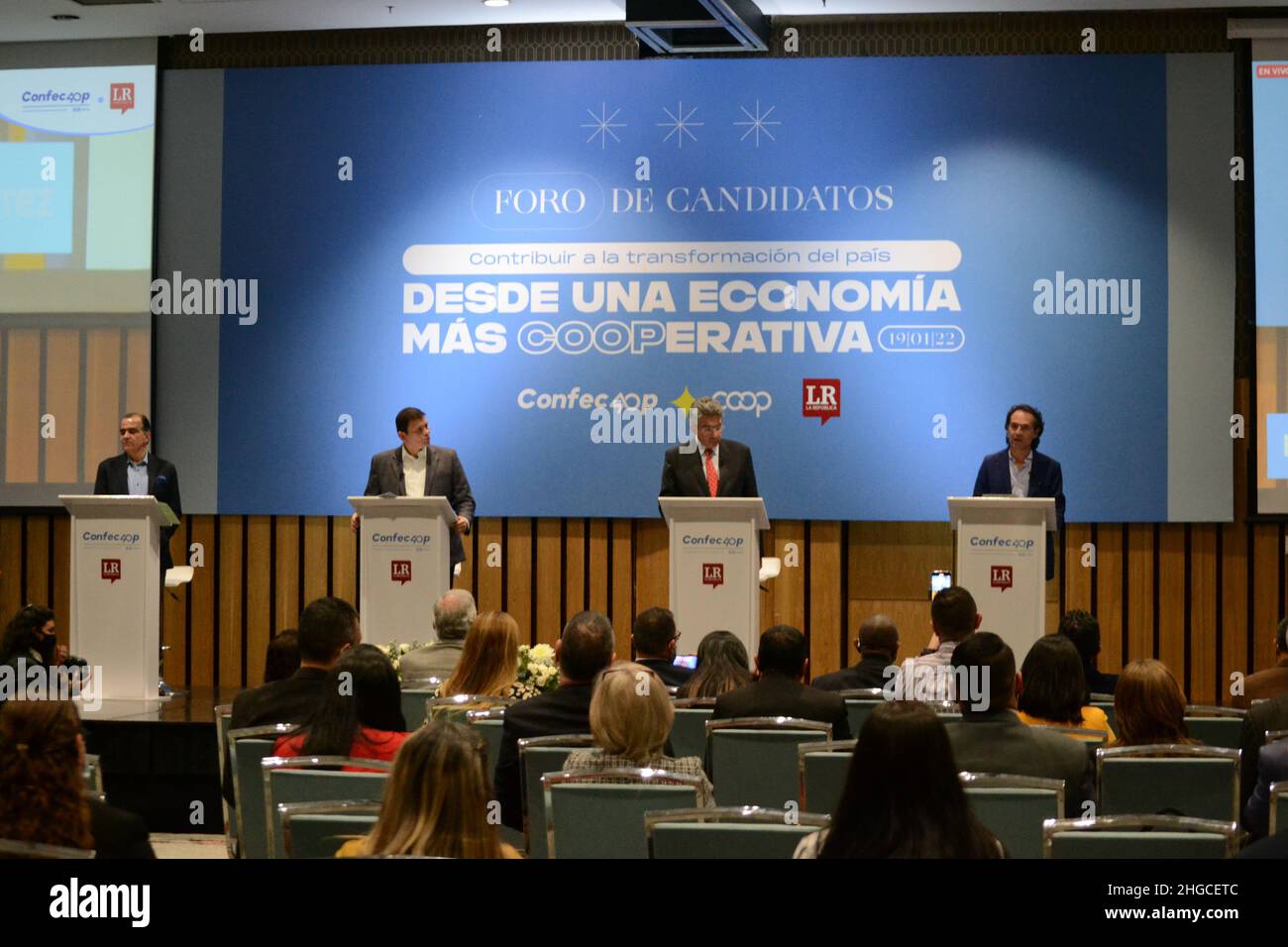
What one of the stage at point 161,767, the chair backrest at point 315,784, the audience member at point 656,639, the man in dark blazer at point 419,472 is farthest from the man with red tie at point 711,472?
the chair backrest at point 315,784

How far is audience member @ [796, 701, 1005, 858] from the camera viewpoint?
2.63 m

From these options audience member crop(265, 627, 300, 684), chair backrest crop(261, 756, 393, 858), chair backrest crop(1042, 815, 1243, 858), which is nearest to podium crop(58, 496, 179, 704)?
audience member crop(265, 627, 300, 684)

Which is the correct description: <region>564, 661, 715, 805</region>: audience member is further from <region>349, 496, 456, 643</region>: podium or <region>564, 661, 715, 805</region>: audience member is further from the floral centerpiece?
<region>349, 496, 456, 643</region>: podium

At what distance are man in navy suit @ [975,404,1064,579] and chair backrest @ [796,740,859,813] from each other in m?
3.51

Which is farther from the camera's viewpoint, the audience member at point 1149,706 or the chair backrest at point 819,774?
the audience member at point 1149,706

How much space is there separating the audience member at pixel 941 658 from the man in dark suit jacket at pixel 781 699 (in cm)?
63

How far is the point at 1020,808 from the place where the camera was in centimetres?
349

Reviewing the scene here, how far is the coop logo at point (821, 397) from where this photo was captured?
9008mm

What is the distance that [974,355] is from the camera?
8898 millimetres

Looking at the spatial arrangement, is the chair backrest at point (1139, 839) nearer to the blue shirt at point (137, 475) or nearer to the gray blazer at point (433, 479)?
the gray blazer at point (433, 479)

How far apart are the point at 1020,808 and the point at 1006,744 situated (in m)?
0.50

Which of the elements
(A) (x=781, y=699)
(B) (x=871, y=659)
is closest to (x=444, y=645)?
(B) (x=871, y=659)

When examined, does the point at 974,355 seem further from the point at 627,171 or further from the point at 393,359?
the point at 393,359
